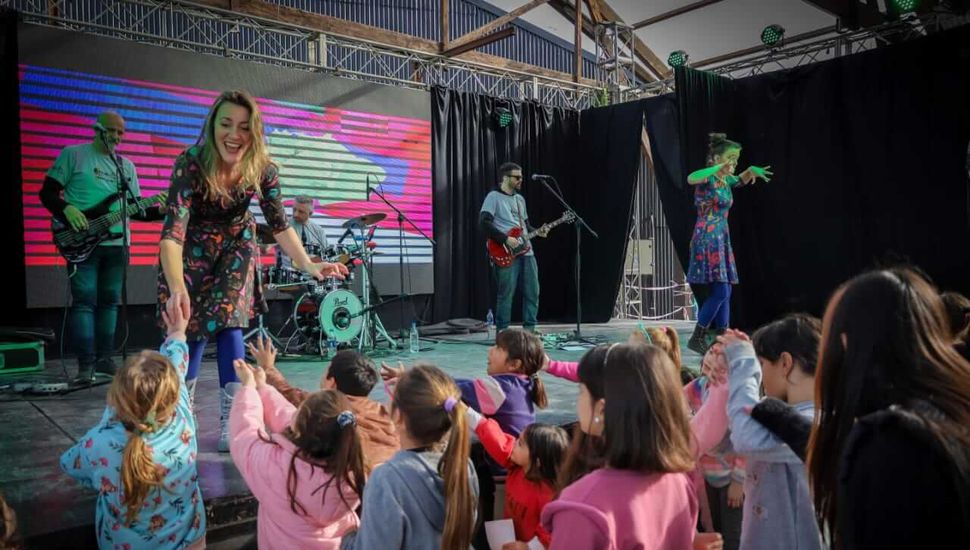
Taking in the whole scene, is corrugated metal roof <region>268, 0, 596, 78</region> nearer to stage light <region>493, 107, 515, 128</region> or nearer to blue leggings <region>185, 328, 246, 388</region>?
stage light <region>493, 107, 515, 128</region>

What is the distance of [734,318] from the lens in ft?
23.6

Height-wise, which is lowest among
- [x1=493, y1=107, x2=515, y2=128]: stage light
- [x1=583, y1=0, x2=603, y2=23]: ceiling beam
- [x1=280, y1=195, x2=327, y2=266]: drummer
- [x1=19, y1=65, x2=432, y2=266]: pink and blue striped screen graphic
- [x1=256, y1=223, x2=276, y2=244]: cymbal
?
[x1=256, y1=223, x2=276, y2=244]: cymbal

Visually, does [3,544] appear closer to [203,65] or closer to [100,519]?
[100,519]

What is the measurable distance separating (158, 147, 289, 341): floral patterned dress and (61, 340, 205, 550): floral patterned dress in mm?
498

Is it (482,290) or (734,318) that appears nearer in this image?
(734,318)

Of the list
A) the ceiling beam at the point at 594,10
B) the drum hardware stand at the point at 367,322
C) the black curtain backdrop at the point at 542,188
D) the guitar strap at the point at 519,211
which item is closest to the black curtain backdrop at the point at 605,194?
the black curtain backdrop at the point at 542,188

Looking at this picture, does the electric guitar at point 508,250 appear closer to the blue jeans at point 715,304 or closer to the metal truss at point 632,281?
the blue jeans at point 715,304

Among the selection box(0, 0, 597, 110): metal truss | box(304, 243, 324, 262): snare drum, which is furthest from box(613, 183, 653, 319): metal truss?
box(304, 243, 324, 262): snare drum

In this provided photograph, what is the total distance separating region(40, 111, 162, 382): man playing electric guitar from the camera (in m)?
4.35

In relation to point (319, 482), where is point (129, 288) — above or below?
above

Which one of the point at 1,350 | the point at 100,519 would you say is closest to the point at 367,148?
the point at 1,350

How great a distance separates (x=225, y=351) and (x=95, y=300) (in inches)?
97.3

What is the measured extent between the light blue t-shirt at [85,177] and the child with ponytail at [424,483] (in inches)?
→ 138

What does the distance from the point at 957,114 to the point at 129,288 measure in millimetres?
7194
